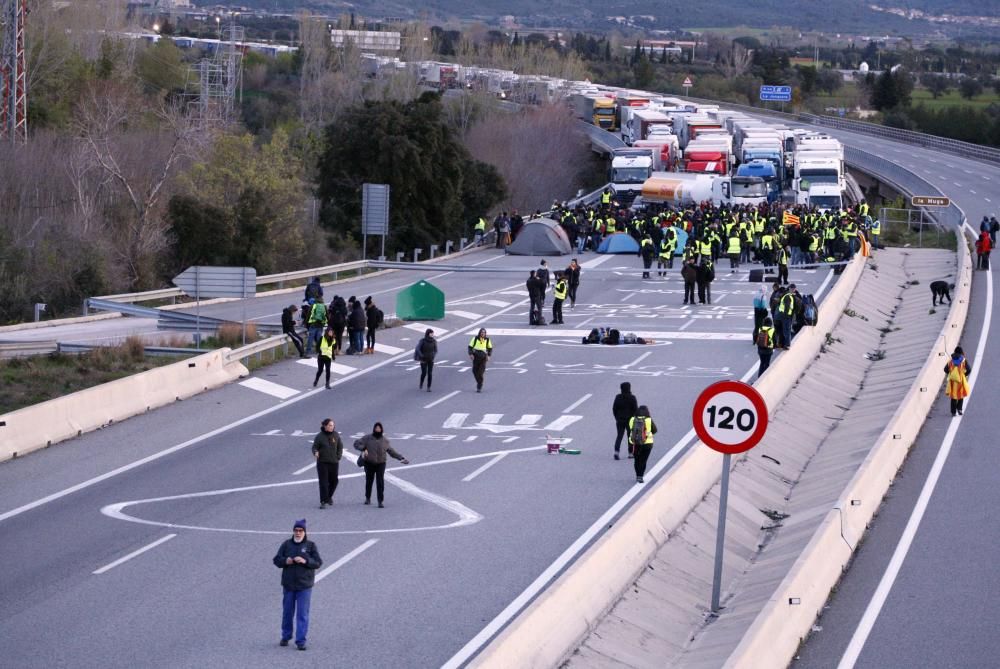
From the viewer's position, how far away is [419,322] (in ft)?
132

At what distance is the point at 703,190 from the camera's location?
67625 mm

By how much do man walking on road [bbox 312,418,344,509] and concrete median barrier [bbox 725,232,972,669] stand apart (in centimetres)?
619

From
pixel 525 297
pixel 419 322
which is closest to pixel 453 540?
pixel 419 322

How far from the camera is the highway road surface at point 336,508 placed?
14.8m

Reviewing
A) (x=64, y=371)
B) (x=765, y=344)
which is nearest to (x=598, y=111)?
(x=765, y=344)

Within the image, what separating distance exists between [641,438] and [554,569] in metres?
4.44

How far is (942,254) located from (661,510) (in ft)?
137

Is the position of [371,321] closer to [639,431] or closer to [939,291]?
[639,431]

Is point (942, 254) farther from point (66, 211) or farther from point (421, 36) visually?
point (421, 36)

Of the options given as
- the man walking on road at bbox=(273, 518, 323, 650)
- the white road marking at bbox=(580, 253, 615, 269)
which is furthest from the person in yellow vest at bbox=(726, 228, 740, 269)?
the man walking on road at bbox=(273, 518, 323, 650)

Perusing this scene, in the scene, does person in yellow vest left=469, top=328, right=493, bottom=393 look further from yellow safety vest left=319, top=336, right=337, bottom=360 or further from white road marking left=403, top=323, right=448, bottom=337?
white road marking left=403, top=323, right=448, bottom=337

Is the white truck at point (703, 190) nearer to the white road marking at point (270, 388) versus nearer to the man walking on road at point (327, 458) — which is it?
the white road marking at point (270, 388)

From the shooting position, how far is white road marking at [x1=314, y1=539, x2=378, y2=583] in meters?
16.8

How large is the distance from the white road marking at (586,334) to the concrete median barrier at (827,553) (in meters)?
8.98
